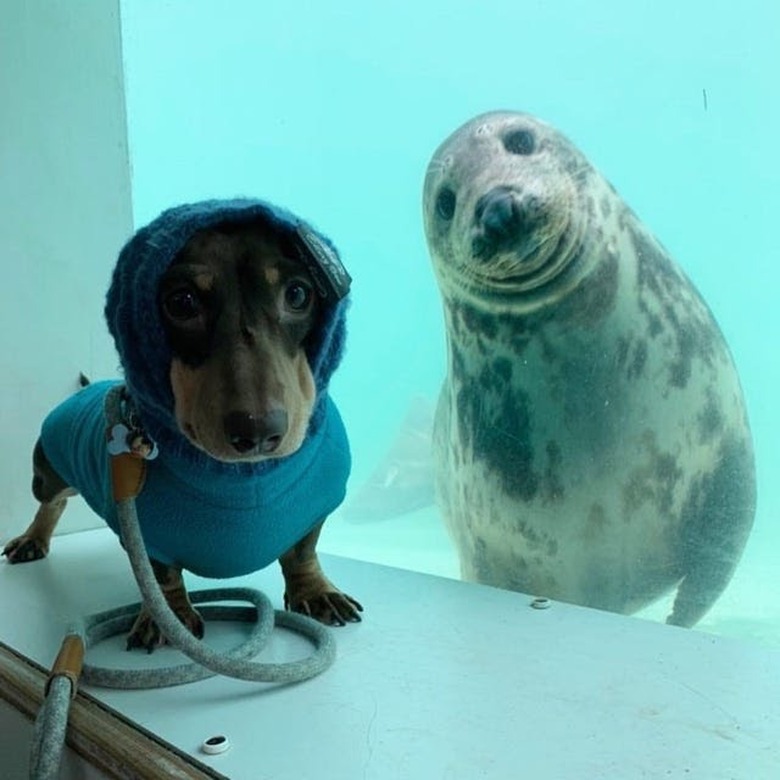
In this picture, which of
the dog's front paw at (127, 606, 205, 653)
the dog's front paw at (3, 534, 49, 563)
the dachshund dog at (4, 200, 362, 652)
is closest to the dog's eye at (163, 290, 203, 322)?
the dachshund dog at (4, 200, 362, 652)

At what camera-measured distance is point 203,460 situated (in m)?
0.73

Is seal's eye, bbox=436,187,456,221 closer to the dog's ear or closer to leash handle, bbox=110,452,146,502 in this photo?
the dog's ear

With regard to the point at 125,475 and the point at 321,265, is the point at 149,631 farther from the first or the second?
the point at 321,265

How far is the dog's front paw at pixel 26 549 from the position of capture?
1.10 meters

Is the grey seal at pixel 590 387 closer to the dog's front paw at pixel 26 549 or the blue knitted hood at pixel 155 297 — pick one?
the blue knitted hood at pixel 155 297

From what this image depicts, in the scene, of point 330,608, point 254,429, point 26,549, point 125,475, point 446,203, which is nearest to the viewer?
point 254,429

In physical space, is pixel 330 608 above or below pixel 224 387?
below

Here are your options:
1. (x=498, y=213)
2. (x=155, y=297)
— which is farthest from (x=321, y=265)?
(x=498, y=213)

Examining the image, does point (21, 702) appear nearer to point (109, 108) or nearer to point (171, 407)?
point (171, 407)

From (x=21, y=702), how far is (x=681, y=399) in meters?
0.99

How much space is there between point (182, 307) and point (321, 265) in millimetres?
122

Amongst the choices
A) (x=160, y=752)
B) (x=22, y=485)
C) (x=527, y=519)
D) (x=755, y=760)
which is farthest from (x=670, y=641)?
(x=22, y=485)

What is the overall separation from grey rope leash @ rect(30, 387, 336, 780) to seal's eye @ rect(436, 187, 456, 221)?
699mm

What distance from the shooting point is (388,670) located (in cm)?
70
